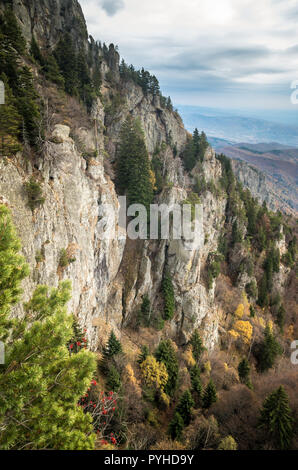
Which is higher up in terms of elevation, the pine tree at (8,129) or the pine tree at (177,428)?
the pine tree at (8,129)

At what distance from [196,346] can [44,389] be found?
37465mm

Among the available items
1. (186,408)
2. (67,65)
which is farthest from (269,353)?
(67,65)

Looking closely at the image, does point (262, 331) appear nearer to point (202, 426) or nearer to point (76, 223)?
point (202, 426)

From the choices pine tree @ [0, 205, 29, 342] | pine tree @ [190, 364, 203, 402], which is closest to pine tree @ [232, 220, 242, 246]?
pine tree @ [190, 364, 203, 402]

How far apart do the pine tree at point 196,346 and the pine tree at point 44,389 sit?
116ft

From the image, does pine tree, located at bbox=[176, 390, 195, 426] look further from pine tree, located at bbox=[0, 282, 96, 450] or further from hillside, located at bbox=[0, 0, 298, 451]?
pine tree, located at bbox=[0, 282, 96, 450]

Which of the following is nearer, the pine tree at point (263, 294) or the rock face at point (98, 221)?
the rock face at point (98, 221)

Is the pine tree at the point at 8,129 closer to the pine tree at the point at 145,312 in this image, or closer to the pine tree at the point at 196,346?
the pine tree at the point at 145,312

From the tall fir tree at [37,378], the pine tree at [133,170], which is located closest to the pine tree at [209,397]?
the tall fir tree at [37,378]

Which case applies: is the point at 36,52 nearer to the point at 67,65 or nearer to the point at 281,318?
the point at 67,65

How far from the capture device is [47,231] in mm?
20812

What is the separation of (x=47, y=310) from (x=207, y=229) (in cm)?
4899

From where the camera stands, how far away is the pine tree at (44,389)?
659 cm
